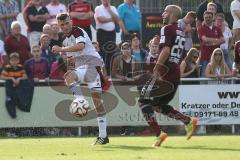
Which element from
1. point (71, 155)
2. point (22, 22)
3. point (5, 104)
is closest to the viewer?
point (71, 155)

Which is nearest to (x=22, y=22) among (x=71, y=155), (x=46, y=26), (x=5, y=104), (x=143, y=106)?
(x=46, y=26)

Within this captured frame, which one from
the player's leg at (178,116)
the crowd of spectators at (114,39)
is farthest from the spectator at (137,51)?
the player's leg at (178,116)

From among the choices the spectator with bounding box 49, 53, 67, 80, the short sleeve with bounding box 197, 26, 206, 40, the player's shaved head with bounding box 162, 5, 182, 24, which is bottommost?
the spectator with bounding box 49, 53, 67, 80

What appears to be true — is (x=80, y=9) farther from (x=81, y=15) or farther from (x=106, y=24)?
(x=106, y=24)

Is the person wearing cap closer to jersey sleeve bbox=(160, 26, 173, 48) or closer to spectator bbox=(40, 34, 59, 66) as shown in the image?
spectator bbox=(40, 34, 59, 66)

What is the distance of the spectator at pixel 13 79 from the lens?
18419mm

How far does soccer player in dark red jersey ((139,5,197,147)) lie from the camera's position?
539 inches

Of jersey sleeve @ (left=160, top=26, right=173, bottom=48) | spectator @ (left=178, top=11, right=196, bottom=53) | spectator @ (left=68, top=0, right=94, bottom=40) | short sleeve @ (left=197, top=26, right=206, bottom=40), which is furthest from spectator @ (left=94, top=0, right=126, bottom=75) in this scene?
jersey sleeve @ (left=160, top=26, right=173, bottom=48)

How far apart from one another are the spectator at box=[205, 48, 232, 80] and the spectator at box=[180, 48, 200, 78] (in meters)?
0.42

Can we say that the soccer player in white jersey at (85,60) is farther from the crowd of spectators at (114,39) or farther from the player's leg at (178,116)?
the crowd of spectators at (114,39)

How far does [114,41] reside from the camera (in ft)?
65.8

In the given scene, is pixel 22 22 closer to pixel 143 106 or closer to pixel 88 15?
pixel 88 15

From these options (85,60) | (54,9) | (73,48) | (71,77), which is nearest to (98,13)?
(54,9)

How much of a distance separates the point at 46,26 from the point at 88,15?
1.18 meters
